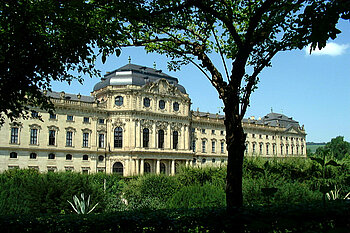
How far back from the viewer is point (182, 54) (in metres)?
10.0

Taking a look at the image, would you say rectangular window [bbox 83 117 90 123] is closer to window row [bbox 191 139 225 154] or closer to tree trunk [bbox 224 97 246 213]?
window row [bbox 191 139 225 154]

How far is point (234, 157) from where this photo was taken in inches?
306

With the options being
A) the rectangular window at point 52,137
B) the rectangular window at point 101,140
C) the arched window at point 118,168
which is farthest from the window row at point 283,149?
the rectangular window at point 52,137

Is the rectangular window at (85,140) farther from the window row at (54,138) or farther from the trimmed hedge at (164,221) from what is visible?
the trimmed hedge at (164,221)

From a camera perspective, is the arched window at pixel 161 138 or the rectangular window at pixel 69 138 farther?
the arched window at pixel 161 138

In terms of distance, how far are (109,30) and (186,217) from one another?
5.16m

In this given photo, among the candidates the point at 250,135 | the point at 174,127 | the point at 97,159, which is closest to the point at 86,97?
the point at 97,159

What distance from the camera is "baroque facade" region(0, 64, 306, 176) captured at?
43.4 m

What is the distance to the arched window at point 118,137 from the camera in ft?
161

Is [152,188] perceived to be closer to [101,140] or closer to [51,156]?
[51,156]

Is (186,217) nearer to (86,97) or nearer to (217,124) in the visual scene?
(86,97)

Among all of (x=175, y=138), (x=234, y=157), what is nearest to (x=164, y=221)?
(x=234, y=157)

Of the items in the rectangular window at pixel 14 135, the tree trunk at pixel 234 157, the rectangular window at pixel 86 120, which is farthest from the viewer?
the rectangular window at pixel 86 120

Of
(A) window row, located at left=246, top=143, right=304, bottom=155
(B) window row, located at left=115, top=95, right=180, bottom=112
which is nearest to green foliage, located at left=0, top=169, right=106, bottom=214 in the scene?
(B) window row, located at left=115, top=95, right=180, bottom=112
